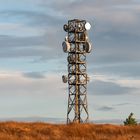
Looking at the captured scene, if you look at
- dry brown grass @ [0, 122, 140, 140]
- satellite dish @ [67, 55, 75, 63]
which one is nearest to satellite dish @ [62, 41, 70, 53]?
satellite dish @ [67, 55, 75, 63]

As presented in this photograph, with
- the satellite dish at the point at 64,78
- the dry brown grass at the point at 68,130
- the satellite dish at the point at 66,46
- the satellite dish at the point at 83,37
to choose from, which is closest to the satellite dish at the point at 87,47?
the satellite dish at the point at 83,37

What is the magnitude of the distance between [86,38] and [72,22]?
3.26 meters

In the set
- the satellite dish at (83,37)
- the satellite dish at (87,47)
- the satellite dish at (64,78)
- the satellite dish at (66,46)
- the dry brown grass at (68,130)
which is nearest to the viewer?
the dry brown grass at (68,130)

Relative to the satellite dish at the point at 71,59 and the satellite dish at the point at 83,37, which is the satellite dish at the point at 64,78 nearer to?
the satellite dish at the point at 71,59

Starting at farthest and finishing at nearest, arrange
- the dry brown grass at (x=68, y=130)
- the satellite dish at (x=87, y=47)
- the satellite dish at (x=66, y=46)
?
the satellite dish at (x=87, y=47) < the satellite dish at (x=66, y=46) < the dry brown grass at (x=68, y=130)

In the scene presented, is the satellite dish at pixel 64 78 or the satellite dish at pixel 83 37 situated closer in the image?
the satellite dish at pixel 64 78

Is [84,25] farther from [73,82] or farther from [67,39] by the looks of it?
[73,82]

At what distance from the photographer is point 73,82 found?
6950 centimetres

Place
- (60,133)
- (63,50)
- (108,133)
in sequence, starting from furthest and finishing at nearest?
1. (63,50)
2. (108,133)
3. (60,133)

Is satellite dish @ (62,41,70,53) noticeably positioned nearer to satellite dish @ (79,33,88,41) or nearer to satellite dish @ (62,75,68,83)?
satellite dish @ (79,33,88,41)

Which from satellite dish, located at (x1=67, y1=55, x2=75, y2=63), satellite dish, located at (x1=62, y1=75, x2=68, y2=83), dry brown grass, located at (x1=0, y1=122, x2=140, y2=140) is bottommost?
dry brown grass, located at (x1=0, y1=122, x2=140, y2=140)

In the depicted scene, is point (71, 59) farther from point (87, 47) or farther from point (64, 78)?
point (64, 78)

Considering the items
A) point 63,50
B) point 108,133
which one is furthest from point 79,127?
point 63,50

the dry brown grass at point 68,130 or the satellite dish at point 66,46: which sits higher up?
the satellite dish at point 66,46
